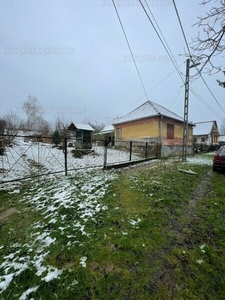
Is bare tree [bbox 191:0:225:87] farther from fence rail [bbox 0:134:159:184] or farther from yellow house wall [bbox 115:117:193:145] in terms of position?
yellow house wall [bbox 115:117:193:145]

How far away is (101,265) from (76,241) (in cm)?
59

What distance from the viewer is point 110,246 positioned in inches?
86.4

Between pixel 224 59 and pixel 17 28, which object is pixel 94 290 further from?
pixel 17 28

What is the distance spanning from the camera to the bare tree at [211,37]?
304cm

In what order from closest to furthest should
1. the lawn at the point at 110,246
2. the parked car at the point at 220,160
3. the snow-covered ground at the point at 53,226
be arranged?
the lawn at the point at 110,246 → the snow-covered ground at the point at 53,226 → the parked car at the point at 220,160

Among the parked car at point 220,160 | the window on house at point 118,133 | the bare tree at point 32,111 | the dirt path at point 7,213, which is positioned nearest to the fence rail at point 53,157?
the dirt path at point 7,213

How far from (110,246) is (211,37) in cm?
474

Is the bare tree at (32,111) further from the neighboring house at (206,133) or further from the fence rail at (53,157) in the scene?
the neighboring house at (206,133)

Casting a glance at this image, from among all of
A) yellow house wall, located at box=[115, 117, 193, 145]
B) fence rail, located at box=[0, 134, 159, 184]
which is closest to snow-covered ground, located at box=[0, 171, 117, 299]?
fence rail, located at box=[0, 134, 159, 184]

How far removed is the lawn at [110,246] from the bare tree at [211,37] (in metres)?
3.50

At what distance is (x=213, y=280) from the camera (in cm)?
171

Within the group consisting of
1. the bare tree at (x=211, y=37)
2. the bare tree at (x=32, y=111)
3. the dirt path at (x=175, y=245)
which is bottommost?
the dirt path at (x=175, y=245)

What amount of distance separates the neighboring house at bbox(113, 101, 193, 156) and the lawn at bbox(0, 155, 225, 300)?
10.5 metres

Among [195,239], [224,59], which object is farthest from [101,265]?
[224,59]
